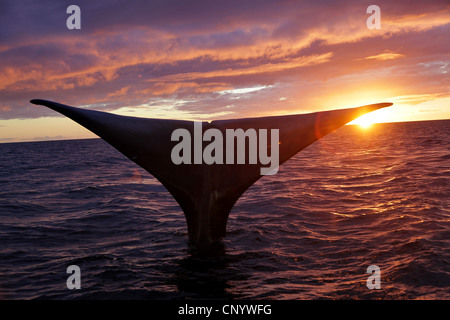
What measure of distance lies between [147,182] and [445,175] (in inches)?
483

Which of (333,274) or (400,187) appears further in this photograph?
(400,187)

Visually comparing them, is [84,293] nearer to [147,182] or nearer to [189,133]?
[189,133]

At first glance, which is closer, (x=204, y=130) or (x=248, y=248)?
(x=204, y=130)

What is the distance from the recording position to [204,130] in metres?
4.65

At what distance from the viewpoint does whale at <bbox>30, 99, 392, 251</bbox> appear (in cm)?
454

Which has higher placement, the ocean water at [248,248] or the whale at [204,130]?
the whale at [204,130]

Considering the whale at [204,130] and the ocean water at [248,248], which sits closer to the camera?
the whale at [204,130]

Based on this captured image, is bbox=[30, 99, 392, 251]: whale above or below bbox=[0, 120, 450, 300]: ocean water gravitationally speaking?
above

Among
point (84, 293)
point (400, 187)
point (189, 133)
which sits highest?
point (189, 133)

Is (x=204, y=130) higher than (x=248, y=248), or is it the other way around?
(x=204, y=130)

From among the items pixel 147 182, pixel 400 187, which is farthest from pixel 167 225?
pixel 147 182

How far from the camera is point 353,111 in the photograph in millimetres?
4570

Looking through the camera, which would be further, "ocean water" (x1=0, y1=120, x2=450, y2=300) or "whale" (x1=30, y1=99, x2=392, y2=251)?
"ocean water" (x1=0, y1=120, x2=450, y2=300)

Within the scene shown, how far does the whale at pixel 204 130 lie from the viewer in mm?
4539
